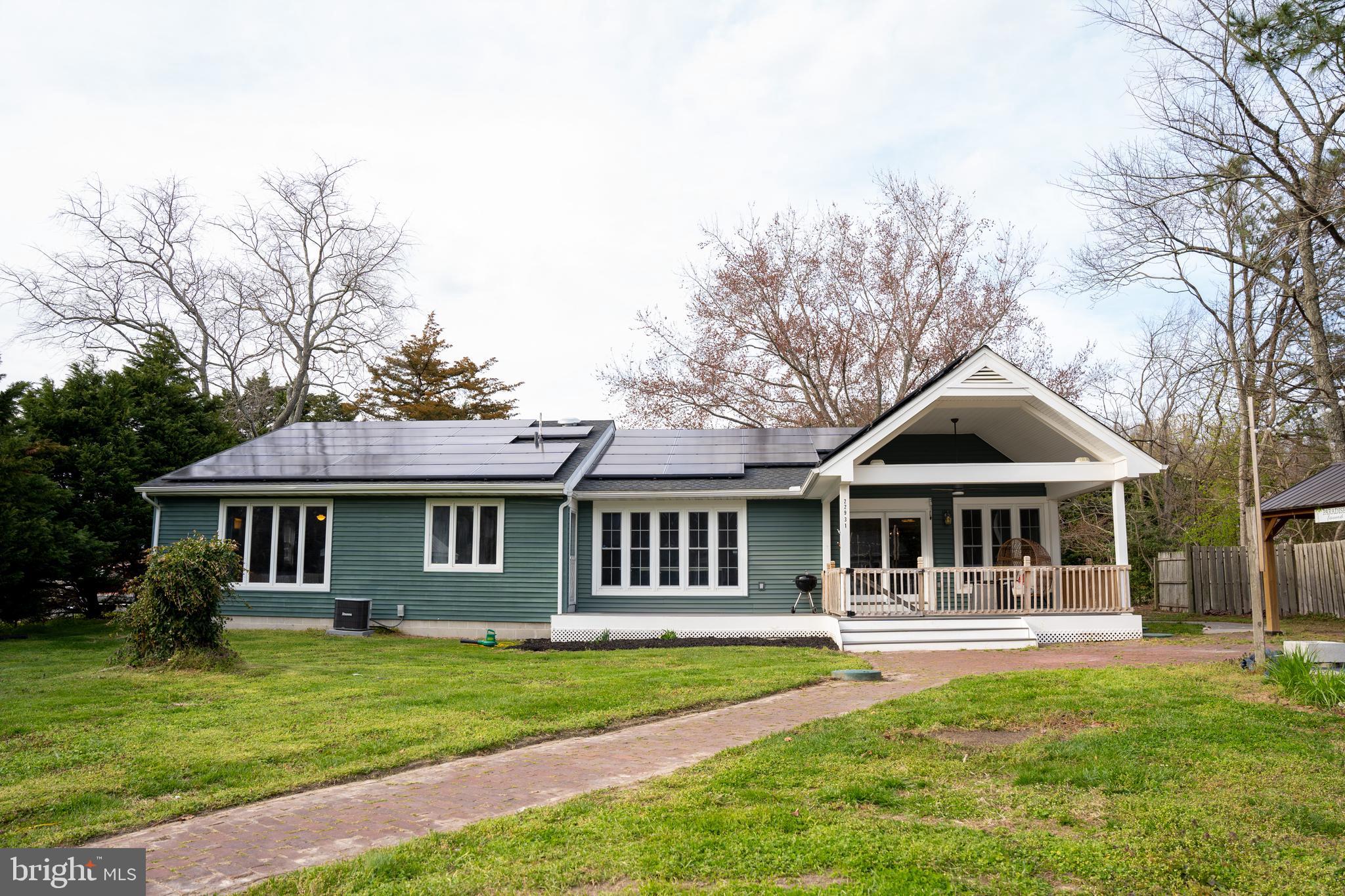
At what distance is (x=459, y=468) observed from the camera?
58.7ft

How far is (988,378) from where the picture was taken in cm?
1558

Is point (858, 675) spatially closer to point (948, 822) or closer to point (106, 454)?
point (948, 822)

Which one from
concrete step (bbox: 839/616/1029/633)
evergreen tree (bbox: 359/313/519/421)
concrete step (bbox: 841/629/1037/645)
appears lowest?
concrete step (bbox: 841/629/1037/645)

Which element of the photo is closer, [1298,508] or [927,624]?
[1298,508]

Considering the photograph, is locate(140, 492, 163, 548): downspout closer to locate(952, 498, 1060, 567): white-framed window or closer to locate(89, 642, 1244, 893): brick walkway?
locate(89, 642, 1244, 893): brick walkway

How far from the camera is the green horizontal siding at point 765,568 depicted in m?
17.7

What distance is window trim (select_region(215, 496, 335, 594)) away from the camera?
1783 cm

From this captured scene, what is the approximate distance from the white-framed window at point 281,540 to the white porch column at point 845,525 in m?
10.3

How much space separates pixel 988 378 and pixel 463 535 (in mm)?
10467

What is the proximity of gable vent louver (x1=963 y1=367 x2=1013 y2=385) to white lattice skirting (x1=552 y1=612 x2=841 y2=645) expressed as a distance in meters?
5.09

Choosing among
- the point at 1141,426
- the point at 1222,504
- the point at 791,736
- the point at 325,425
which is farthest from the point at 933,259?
the point at 791,736

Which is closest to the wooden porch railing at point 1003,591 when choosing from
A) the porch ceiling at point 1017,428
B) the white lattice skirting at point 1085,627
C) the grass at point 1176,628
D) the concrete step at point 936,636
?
the white lattice skirting at point 1085,627

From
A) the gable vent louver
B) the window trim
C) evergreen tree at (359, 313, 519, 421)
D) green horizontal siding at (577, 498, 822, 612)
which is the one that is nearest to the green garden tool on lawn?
green horizontal siding at (577, 498, 822, 612)

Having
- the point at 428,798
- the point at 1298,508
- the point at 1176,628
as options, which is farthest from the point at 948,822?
the point at 1176,628
